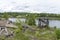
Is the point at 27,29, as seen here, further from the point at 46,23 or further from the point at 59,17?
the point at 59,17

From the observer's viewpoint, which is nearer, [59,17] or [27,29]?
[27,29]

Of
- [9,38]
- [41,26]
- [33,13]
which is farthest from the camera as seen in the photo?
[33,13]

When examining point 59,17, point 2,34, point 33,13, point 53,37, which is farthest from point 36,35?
point 59,17

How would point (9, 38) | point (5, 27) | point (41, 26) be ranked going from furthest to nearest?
point (41, 26) < point (5, 27) < point (9, 38)

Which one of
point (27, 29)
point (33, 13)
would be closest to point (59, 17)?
point (33, 13)

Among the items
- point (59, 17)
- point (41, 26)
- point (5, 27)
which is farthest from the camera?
point (59, 17)

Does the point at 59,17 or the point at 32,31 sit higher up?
the point at 32,31

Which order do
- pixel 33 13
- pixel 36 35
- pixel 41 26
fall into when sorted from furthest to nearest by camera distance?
1. pixel 33 13
2. pixel 41 26
3. pixel 36 35

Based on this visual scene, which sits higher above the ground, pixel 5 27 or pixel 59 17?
pixel 5 27

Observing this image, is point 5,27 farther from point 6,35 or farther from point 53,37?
point 53,37
